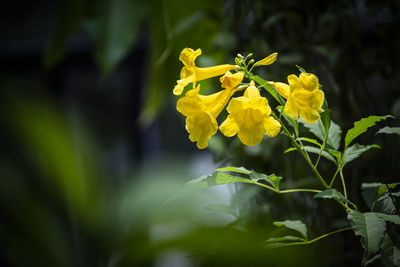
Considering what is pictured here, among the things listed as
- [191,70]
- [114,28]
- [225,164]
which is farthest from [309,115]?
[114,28]

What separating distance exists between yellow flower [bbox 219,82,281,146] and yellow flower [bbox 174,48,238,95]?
0.17 ft

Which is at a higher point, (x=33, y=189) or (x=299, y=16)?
(x=299, y=16)

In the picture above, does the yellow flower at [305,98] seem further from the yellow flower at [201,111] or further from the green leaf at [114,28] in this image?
the green leaf at [114,28]

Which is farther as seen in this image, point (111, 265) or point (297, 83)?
point (111, 265)

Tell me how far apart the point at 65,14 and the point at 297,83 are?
2.95ft

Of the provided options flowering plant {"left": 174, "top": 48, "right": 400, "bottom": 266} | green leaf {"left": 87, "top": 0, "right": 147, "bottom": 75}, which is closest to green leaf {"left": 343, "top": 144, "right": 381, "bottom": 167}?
flowering plant {"left": 174, "top": 48, "right": 400, "bottom": 266}

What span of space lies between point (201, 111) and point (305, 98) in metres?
0.09

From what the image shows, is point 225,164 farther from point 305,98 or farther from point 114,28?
point 114,28

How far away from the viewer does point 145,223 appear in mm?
533

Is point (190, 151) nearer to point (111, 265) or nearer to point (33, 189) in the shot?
point (33, 189)

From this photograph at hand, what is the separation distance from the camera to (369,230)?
0.30 meters

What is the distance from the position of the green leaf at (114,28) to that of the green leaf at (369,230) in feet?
2.89

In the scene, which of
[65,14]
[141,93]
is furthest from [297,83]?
[141,93]

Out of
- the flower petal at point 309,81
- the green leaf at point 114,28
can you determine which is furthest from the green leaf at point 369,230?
the green leaf at point 114,28
